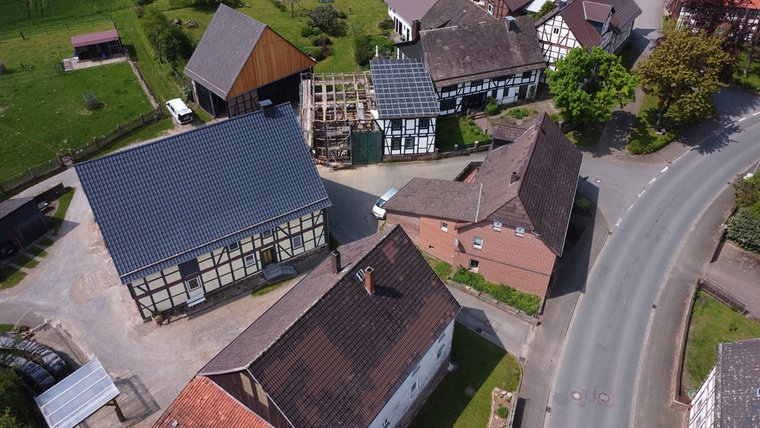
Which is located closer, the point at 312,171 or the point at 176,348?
the point at 176,348

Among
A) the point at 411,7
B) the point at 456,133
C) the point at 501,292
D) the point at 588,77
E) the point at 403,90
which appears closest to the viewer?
the point at 501,292

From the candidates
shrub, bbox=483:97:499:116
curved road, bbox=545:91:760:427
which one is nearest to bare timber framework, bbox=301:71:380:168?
shrub, bbox=483:97:499:116

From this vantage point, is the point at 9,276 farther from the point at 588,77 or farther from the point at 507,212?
the point at 588,77

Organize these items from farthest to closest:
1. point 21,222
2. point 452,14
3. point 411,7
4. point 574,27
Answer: point 411,7 < point 452,14 < point 574,27 < point 21,222

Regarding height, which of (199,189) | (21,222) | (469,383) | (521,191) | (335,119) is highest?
(199,189)

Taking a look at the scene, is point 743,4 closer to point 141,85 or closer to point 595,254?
point 595,254

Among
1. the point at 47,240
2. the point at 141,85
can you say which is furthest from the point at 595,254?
the point at 141,85

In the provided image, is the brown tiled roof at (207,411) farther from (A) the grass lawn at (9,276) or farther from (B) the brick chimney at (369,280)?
(A) the grass lawn at (9,276)

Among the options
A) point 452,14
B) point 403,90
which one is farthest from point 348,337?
point 452,14
